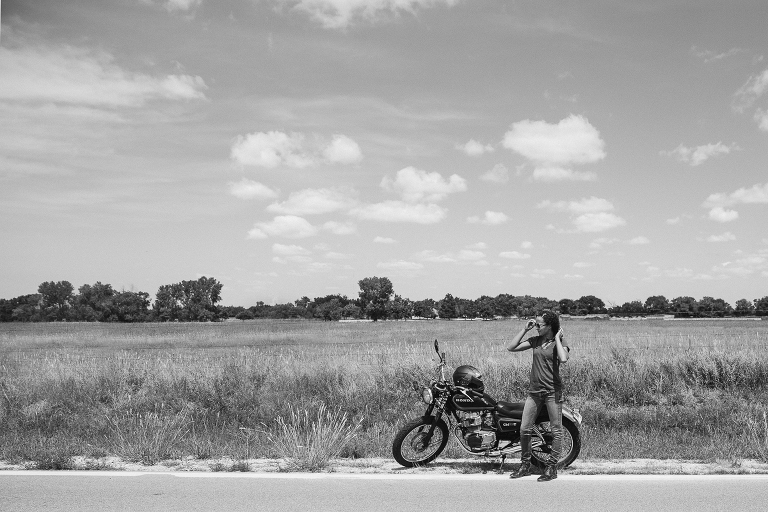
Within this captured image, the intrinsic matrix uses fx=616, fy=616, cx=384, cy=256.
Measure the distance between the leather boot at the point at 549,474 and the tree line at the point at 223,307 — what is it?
331 feet

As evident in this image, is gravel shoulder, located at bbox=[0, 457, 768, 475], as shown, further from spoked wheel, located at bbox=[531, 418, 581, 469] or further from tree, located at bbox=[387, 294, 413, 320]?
tree, located at bbox=[387, 294, 413, 320]

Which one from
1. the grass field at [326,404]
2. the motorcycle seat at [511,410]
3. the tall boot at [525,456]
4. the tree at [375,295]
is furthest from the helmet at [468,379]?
the tree at [375,295]

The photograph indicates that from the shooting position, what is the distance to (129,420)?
11227 mm

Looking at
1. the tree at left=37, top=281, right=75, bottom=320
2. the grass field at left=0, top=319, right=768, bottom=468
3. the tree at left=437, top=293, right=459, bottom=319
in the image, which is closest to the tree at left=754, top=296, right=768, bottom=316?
the tree at left=437, top=293, right=459, bottom=319

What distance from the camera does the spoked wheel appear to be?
7633 millimetres

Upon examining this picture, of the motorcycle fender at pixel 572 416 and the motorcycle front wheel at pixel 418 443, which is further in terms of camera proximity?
the motorcycle front wheel at pixel 418 443

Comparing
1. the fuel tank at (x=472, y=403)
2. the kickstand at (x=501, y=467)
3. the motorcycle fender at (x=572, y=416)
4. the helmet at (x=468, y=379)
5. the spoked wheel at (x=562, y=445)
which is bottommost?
the kickstand at (x=501, y=467)

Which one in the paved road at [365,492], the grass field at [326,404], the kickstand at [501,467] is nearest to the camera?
the paved road at [365,492]

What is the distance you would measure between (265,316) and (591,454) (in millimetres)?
127787

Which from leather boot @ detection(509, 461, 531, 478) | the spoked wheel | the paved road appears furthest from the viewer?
the spoked wheel

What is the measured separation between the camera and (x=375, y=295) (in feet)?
445

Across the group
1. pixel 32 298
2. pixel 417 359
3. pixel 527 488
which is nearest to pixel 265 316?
pixel 32 298

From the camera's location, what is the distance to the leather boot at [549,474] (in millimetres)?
7102

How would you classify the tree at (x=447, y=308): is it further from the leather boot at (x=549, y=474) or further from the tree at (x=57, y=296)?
the leather boot at (x=549, y=474)
